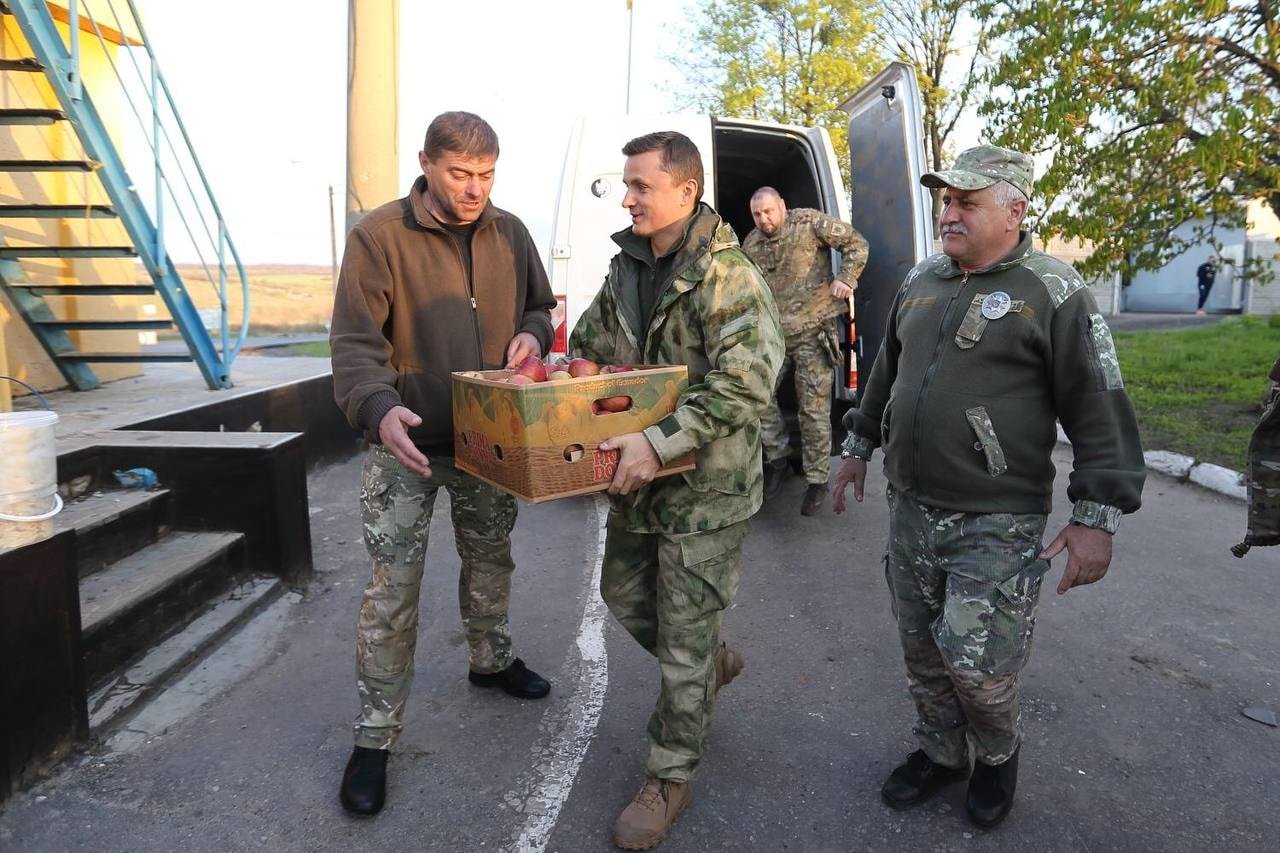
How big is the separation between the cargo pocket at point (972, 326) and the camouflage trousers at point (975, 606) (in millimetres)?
481

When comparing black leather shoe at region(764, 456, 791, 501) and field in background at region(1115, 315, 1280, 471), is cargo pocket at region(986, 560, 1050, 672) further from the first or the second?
field in background at region(1115, 315, 1280, 471)

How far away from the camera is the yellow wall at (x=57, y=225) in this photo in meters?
6.58

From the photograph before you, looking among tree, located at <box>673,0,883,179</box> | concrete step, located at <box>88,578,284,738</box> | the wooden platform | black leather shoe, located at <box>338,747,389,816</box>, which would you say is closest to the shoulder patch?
black leather shoe, located at <box>338,747,389,816</box>

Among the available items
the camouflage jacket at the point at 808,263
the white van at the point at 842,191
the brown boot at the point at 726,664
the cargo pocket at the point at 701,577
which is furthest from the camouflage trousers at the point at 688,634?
the camouflage jacket at the point at 808,263

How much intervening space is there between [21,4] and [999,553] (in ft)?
19.4

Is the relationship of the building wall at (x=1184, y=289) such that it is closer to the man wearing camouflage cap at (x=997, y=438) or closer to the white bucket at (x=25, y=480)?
the man wearing camouflage cap at (x=997, y=438)

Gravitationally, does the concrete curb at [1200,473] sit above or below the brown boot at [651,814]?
above

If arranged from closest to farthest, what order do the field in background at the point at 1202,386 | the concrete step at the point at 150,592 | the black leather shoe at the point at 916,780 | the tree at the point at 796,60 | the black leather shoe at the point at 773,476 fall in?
the black leather shoe at the point at 916,780
the concrete step at the point at 150,592
the black leather shoe at the point at 773,476
the field in background at the point at 1202,386
the tree at the point at 796,60

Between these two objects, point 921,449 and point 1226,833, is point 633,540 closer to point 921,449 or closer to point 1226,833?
point 921,449

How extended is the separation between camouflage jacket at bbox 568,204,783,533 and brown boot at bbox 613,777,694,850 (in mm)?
765

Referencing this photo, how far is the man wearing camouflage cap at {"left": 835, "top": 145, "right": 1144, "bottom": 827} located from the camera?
2406 mm

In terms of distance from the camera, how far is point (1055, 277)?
2461mm

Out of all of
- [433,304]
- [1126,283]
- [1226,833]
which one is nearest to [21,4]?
[433,304]

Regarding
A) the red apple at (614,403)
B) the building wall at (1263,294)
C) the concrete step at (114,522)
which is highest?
the building wall at (1263,294)
